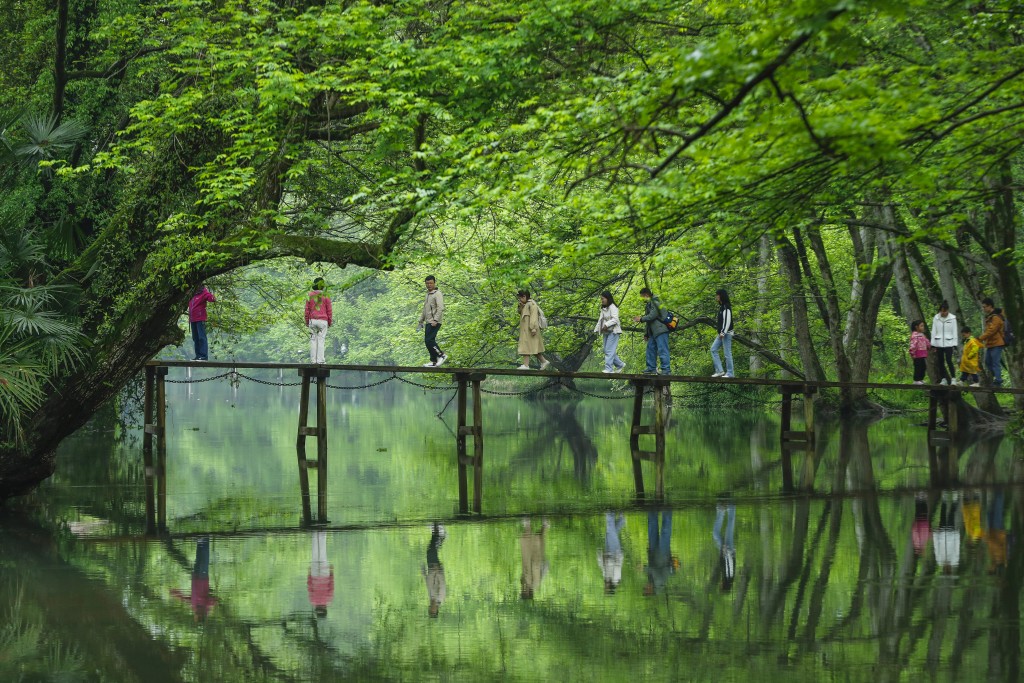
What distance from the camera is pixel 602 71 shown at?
17.0m

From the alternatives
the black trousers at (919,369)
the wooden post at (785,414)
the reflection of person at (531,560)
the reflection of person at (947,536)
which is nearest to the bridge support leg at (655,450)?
the wooden post at (785,414)

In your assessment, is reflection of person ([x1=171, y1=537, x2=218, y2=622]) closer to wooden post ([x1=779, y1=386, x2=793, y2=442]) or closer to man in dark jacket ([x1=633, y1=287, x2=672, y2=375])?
man in dark jacket ([x1=633, y1=287, x2=672, y2=375])

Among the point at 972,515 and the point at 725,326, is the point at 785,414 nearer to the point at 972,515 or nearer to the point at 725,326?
the point at 725,326

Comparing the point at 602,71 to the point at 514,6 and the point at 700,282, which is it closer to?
the point at 514,6

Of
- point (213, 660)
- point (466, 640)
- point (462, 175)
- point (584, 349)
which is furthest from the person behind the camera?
point (584, 349)

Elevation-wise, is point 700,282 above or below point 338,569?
above

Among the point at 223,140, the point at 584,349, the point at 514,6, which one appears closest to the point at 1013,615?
the point at 514,6

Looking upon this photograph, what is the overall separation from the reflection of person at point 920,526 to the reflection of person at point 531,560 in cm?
363

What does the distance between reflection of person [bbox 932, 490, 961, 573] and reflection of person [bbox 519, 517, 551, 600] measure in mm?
3591

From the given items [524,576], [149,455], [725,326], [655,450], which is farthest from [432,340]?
[524,576]

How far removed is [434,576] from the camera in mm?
10633

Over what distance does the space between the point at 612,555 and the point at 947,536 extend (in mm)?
3690

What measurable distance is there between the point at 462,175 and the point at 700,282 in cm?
1414

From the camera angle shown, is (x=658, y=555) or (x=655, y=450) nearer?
(x=658, y=555)
